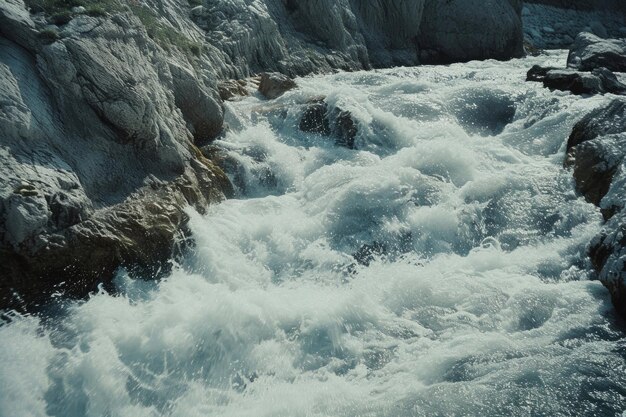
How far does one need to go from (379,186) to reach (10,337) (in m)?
6.23

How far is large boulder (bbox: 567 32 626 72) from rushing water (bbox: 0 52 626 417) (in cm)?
720

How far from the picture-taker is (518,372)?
625cm

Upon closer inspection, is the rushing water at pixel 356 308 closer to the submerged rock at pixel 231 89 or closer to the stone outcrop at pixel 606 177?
the stone outcrop at pixel 606 177

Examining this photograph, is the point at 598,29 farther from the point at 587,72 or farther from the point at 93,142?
the point at 93,142

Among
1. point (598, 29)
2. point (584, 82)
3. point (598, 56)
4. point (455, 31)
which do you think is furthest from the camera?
point (598, 29)

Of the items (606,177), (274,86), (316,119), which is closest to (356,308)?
(606,177)

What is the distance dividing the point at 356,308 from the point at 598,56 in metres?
14.5

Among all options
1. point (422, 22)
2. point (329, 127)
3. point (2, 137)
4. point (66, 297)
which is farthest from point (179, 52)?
point (422, 22)

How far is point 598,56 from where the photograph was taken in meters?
18.1

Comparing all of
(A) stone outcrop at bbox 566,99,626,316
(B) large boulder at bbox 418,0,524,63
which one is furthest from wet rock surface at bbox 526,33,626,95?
(B) large boulder at bbox 418,0,524,63

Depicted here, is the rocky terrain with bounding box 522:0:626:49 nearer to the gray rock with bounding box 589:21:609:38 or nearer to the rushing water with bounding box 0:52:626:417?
the gray rock with bounding box 589:21:609:38

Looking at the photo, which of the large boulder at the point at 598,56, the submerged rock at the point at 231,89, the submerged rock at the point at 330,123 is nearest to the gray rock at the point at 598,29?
the large boulder at the point at 598,56

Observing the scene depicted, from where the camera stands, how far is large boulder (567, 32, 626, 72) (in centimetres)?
1788

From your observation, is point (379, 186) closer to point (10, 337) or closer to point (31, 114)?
point (31, 114)
